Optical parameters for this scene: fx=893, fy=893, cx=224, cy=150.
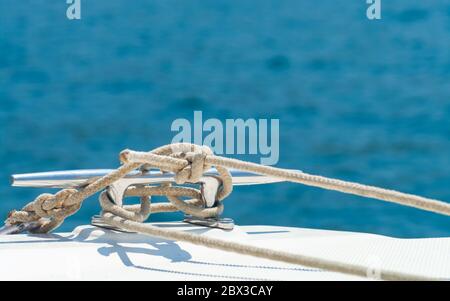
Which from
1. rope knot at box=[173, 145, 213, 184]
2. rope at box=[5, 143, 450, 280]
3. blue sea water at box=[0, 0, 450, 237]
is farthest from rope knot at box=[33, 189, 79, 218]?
blue sea water at box=[0, 0, 450, 237]

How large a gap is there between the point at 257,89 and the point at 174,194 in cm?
441

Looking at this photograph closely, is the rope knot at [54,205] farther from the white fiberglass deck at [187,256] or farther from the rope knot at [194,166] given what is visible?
the rope knot at [194,166]

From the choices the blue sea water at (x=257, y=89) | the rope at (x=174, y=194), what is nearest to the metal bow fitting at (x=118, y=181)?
the rope at (x=174, y=194)

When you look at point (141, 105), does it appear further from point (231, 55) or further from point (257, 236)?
point (257, 236)

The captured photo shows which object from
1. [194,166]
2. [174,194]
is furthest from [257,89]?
[194,166]

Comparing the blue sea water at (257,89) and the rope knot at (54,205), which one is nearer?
the rope knot at (54,205)

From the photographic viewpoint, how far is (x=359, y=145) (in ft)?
17.4

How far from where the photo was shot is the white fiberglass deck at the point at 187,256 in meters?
1.17

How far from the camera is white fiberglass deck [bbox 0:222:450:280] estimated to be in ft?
3.83

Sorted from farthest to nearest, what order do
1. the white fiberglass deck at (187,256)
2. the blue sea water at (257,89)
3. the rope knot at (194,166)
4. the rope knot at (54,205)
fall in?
the blue sea water at (257,89) < the rope knot at (54,205) < the rope knot at (194,166) < the white fiberglass deck at (187,256)

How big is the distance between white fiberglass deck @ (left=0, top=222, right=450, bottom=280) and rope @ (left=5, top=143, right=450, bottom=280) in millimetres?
41

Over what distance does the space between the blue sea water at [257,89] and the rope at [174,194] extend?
100 inches
